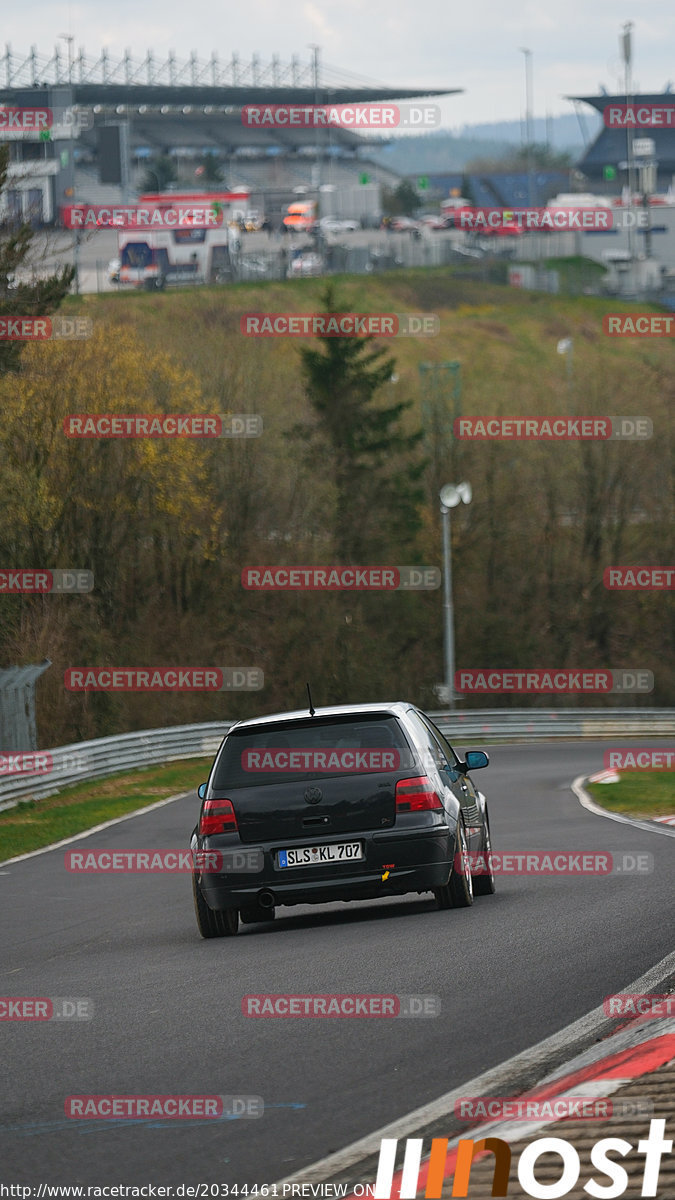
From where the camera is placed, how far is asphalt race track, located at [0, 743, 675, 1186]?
576cm

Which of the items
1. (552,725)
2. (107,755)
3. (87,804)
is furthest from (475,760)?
(552,725)

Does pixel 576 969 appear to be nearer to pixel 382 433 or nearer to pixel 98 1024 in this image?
pixel 98 1024

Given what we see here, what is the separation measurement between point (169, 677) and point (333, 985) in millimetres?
43446

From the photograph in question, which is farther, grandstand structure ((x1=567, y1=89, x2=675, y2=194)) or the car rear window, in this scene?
grandstand structure ((x1=567, y1=89, x2=675, y2=194))

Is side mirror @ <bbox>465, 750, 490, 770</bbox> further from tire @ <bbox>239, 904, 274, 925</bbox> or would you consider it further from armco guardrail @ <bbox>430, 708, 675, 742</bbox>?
armco guardrail @ <bbox>430, 708, 675, 742</bbox>

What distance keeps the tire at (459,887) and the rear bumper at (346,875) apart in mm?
319

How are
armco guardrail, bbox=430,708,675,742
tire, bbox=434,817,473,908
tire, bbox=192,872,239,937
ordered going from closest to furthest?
tire, bbox=192,872,239,937 → tire, bbox=434,817,473,908 → armco guardrail, bbox=430,708,675,742

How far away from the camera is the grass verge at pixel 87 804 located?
78.9ft

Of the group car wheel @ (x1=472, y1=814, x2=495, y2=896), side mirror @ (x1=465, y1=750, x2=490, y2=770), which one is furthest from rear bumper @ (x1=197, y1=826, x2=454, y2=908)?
car wheel @ (x1=472, y1=814, x2=495, y2=896)

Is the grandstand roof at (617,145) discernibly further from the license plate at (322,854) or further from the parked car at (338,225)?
the license plate at (322,854)

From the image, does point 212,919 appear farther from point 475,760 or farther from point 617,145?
point 617,145

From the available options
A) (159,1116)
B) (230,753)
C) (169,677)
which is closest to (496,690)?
(169,677)

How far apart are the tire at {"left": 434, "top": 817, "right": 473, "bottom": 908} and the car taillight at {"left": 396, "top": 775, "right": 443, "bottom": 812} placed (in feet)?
1.17

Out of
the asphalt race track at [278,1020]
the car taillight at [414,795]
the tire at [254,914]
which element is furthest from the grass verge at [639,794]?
the car taillight at [414,795]
